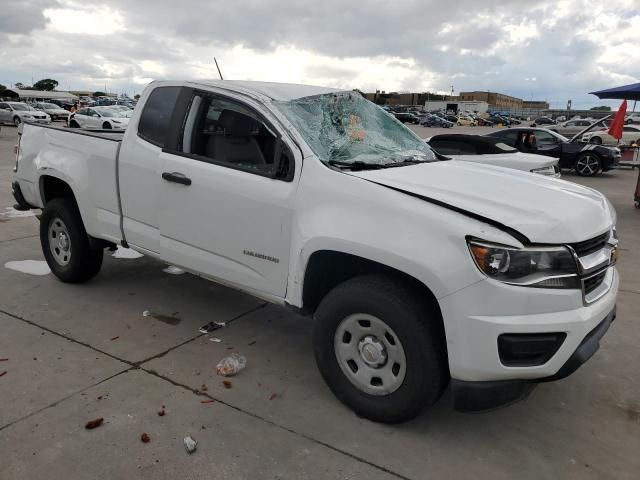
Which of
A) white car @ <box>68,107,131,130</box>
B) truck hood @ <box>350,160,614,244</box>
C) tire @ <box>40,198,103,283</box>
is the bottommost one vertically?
tire @ <box>40,198,103,283</box>

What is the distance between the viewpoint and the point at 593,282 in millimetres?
2846

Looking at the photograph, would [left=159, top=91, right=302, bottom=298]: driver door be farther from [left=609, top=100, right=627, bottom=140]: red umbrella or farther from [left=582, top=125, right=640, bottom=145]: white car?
[left=582, top=125, right=640, bottom=145]: white car

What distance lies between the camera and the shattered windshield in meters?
3.39

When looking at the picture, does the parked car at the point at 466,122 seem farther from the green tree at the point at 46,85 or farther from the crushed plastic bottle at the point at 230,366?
the green tree at the point at 46,85

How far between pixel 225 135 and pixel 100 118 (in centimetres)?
2308

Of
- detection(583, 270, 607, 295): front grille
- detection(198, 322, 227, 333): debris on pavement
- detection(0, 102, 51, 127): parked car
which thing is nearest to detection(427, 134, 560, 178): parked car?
detection(198, 322, 227, 333): debris on pavement

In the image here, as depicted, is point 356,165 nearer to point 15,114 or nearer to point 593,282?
point 593,282

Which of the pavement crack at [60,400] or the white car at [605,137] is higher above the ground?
the white car at [605,137]

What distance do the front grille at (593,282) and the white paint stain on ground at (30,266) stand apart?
500 cm

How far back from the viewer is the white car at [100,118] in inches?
941

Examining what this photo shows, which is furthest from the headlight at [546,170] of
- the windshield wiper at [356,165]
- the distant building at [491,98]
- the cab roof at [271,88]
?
the distant building at [491,98]

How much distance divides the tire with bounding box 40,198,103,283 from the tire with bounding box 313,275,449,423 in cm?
276

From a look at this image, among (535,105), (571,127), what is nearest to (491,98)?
(535,105)

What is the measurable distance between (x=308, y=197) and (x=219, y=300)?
7.22 ft
